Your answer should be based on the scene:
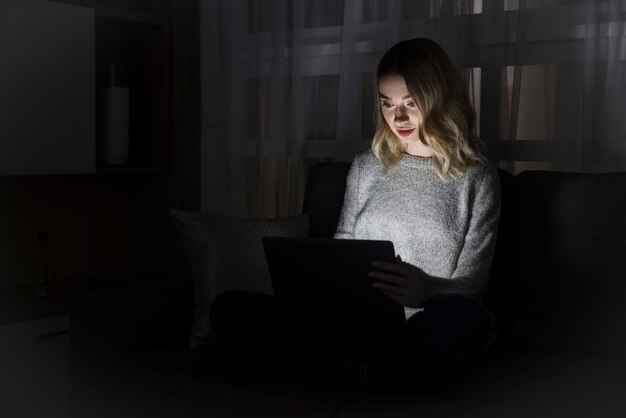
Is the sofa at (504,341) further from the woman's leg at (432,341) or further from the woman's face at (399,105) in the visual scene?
the woman's face at (399,105)

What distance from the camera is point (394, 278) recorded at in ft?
5.14

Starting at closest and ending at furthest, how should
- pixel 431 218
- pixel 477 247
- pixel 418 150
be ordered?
pixel 477 247, pixel 431 218, pixel 418 150

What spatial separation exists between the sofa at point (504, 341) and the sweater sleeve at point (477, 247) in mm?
99

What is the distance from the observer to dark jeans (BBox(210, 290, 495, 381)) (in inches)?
61.2

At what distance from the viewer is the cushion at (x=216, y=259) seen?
1.91m

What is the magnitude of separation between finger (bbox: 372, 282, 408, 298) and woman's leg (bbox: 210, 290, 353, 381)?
0.51 ft

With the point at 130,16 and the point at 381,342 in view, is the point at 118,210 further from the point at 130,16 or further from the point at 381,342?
the point at 381,342

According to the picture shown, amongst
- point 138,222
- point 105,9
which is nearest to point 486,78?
point 105,9

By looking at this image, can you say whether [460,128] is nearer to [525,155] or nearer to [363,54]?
[525,155]

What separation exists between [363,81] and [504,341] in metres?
1.00

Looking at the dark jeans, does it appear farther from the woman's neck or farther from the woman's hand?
the woman's neck

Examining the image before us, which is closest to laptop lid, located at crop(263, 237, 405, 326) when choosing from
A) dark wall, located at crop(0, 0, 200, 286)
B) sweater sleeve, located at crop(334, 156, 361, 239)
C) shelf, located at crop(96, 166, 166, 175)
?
sweater sleeve, located at crop(334, 156, 361, 239)

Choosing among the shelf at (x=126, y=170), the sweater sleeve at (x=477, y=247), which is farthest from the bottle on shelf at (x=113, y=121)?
the sweater sleeve at (x=477, y=247)

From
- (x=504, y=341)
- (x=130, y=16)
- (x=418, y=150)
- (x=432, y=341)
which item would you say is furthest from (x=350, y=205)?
(x=130, y=16)
